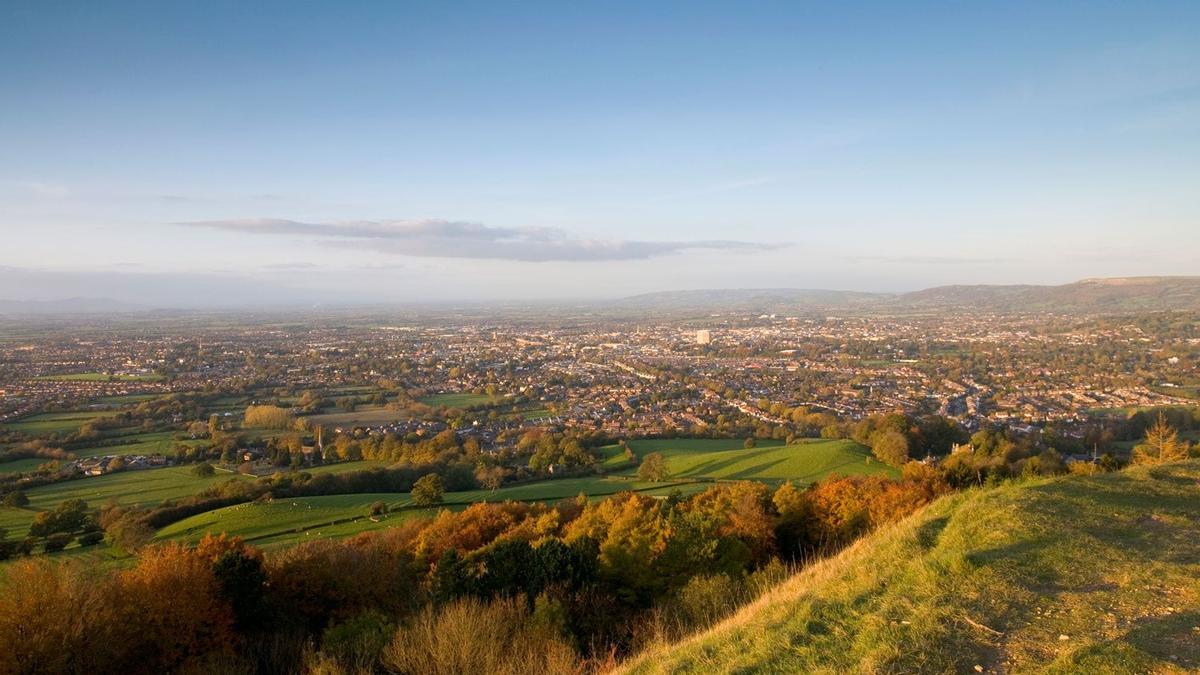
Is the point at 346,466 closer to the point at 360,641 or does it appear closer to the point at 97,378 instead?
the point at 360,641

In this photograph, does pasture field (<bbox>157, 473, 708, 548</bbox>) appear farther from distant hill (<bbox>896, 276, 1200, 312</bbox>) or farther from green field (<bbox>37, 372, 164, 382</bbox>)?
distant hill (<bbox>896, 276, 1200, 312</bbox>)

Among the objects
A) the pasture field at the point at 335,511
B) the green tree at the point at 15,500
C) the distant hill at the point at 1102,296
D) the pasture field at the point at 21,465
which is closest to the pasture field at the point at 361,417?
the pasture field at the point at 21,465

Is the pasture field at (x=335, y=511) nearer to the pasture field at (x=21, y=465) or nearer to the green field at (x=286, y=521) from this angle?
the green field at (x=286, y=521)

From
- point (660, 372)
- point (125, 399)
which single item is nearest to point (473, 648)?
point (125, 399)

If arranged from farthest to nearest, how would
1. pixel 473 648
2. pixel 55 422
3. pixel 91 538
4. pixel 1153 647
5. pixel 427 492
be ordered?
pixel 55 422 < pixel 427 492 < pixel 91 538 < pixel 473 648 < pixel 1153 647

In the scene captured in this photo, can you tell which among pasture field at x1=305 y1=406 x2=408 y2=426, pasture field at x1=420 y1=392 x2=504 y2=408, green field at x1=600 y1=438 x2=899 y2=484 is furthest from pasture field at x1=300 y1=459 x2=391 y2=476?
pasture field at x1=420 y1=392 x2=504 y2=408

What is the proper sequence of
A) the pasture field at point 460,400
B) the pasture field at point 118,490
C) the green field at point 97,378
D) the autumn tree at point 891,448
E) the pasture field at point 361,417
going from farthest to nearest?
the green field at point 97,378 < the pasture field at point 460,400 < the pasture field at point 361,417 < the autumn tree at point 891,448 < the pasture field at point 118,490

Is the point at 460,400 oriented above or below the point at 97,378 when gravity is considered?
below
